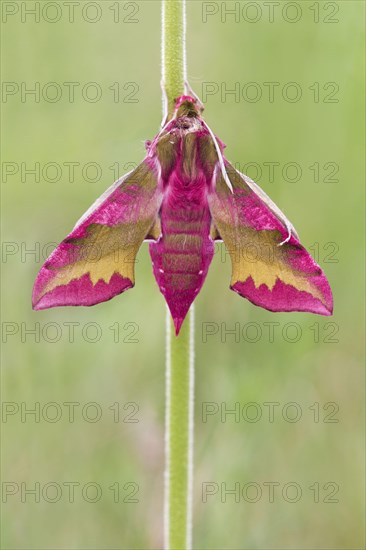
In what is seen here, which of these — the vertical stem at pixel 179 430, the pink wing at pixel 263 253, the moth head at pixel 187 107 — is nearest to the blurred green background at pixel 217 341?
the vertical stem at pixel 179 430

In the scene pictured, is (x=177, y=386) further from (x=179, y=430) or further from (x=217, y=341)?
(x=217, y=341)

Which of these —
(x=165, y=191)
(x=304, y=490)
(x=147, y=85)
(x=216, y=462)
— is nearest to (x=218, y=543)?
(x=216, y=462)

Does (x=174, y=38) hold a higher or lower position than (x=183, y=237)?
higher

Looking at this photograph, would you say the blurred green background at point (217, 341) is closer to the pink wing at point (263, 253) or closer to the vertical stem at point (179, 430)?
the vertical stem at point (179, 430)

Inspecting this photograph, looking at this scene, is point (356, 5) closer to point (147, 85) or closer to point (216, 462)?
point (147, 85)

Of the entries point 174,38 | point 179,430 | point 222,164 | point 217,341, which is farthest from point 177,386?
point 217,341
